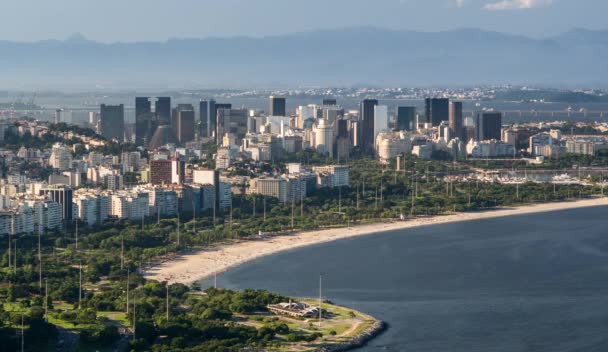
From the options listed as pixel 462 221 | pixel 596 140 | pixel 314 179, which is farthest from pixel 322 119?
pixel 462 221

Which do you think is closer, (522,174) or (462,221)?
(462,221)

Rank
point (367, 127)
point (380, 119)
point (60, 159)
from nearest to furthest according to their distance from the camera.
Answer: point (60, 159), point (367, 127), point (380, 119)

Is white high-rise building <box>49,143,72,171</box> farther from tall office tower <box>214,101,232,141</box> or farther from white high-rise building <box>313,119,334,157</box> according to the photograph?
tall office tower <box>214,101,232,141</box>

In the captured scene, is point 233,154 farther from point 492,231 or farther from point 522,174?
point 492,231

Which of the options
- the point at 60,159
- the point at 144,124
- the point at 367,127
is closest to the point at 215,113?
the point at 144,124

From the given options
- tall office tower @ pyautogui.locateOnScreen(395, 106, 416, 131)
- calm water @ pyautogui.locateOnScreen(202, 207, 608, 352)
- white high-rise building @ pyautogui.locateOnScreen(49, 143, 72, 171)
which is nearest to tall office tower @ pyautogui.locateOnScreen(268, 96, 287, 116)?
tall office tower @ pyautogui.locateOnScreen(395, 106, 416, 131)

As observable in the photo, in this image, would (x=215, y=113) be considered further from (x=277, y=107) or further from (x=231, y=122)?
(x=277, y=107)

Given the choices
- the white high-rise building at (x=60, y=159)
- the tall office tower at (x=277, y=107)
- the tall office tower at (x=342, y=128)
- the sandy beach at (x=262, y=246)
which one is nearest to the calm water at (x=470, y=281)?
the sandy beach at (x=262, y=246)
